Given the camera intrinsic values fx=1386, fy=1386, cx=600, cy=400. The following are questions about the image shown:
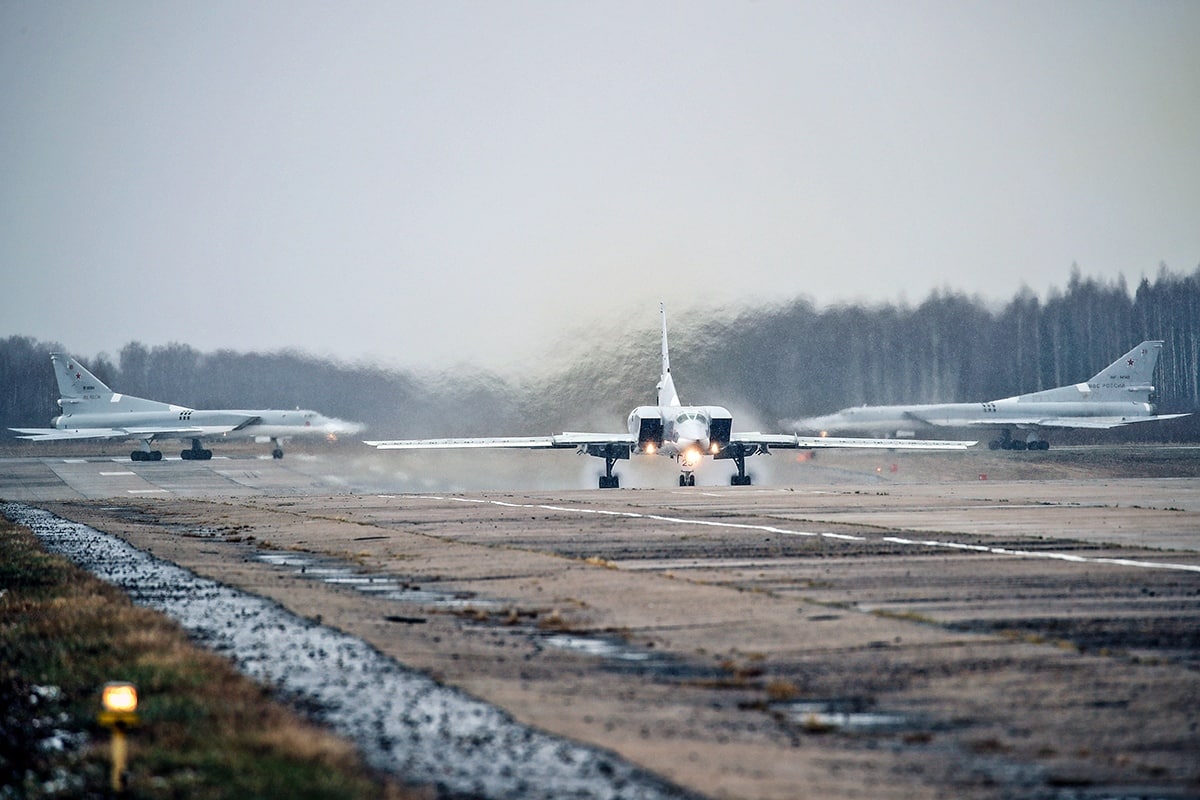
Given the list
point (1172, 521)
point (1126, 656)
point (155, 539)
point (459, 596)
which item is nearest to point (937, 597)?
point (1126, 656)

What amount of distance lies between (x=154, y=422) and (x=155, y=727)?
269 feet

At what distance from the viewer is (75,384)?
90.2 meters

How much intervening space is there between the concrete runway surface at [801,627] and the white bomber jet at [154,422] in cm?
Answer: 5229

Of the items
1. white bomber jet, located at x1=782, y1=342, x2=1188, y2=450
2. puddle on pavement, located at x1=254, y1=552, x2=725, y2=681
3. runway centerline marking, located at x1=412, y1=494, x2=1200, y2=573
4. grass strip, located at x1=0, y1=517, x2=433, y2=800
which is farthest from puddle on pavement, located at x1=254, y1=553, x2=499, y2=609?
white bomber jet, located at x1=782, y1=342, x2=1188, y2=450

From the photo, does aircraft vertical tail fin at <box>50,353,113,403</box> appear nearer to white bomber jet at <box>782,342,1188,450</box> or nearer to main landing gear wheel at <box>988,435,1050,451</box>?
white bomber jet at <box>782,342,1188,450</box>

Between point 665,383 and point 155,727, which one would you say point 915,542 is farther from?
point 665,383

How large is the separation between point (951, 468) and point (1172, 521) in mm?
45579

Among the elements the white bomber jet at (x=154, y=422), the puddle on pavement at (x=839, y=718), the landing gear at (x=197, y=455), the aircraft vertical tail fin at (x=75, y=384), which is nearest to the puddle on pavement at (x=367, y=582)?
the puddle on pavement at (x=839, y=718)

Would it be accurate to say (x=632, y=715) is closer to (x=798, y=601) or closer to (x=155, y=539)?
(x=798, y=601)

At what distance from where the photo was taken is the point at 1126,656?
9.86 meters

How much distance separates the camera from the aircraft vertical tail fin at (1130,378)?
81750mm

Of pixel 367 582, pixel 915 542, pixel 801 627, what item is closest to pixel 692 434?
pixel 915 542

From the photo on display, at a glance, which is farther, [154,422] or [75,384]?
→ [75,384]

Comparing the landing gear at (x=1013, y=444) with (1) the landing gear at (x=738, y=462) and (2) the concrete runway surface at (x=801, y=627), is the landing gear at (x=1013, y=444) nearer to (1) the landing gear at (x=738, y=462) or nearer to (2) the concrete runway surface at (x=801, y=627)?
(1) the landing gear at (x=738, y=462)
